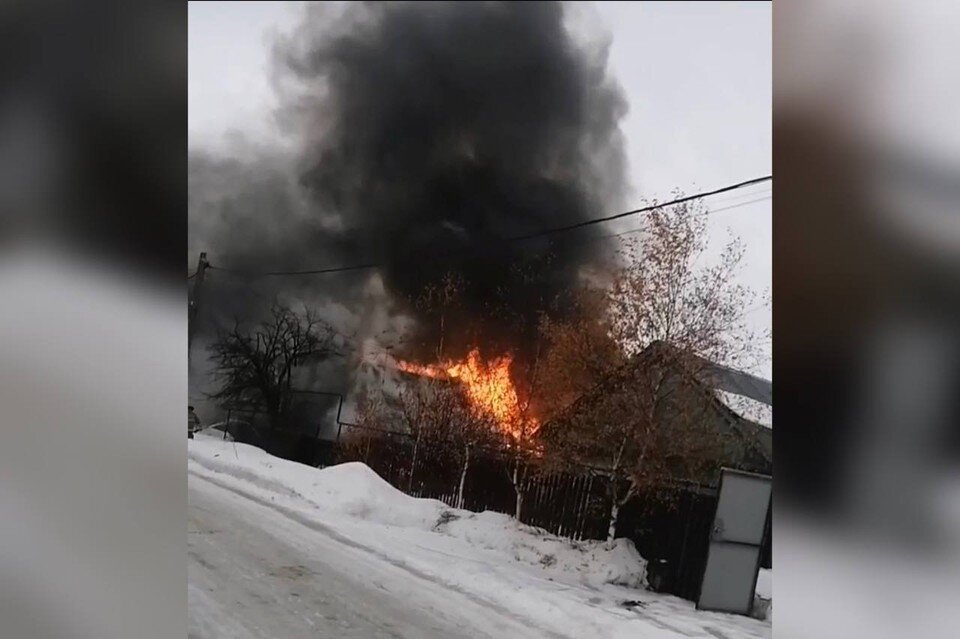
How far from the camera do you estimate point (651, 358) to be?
6.72 feet

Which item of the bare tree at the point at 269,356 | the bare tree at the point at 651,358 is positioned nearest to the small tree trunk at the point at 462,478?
the bare tree at the point at 651,358

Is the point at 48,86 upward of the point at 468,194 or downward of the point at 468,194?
upward

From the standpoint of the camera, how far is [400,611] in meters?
2.02

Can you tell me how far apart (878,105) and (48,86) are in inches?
78.3

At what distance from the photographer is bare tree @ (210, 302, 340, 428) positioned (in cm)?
211

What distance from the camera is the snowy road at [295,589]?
198cm

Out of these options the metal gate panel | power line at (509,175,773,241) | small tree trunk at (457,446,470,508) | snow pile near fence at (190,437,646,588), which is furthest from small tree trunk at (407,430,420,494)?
the metal gate panel

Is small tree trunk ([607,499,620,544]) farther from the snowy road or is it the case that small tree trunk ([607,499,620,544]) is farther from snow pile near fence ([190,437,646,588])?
the snowy road

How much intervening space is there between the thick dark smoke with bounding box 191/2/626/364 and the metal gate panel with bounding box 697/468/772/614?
2.69 ft

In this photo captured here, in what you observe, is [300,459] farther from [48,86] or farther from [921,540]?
[921,540]

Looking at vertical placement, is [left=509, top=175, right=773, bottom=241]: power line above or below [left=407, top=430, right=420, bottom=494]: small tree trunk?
above

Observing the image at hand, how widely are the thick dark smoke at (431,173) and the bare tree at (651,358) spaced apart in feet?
0.60

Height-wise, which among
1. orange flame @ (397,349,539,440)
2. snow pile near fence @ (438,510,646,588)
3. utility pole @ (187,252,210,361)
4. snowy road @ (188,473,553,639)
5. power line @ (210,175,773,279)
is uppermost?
power line @ (210,175,773,279)

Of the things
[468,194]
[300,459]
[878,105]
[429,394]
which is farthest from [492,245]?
[878,105]
